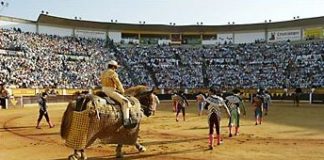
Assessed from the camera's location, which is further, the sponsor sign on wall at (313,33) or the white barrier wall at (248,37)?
the white barrier wall at (248,37)

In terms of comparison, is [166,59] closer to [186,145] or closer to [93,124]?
[186,145]

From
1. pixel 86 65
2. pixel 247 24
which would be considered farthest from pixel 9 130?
pixel 247 24

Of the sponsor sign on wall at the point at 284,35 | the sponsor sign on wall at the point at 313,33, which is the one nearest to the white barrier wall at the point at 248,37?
the sponsor sign on wall at the point at 284,35

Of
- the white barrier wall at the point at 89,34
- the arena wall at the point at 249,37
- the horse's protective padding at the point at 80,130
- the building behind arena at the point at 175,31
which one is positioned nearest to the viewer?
the horse's protective padding at the point at 80,130

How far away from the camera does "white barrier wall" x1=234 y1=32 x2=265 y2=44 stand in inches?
2390

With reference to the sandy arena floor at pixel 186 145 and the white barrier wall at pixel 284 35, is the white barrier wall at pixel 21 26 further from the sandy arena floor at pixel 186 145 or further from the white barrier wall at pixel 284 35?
the sandy arena floor at pixel 186 145

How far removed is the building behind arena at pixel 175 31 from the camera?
5431 centimetres

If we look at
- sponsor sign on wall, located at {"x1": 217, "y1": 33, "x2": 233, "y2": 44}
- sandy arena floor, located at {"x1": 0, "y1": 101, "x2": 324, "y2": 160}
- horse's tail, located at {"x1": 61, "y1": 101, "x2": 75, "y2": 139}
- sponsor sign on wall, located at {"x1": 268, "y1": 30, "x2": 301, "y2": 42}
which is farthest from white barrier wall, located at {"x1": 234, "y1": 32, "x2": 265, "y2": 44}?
horse's tail, located at {"x1": 61, "y1": 101, "x2": 75, "y2": 139}

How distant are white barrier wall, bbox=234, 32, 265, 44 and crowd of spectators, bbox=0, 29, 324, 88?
4.27 feet

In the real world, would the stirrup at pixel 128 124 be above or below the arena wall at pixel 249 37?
below

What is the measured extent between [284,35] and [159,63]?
57.0 ft

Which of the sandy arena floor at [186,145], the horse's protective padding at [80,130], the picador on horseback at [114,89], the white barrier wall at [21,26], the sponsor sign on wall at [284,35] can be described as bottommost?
Result: the sandy arena floor at [186,145]

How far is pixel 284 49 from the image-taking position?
5609 centimetres

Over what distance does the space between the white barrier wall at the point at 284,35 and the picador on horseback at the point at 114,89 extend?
50.9 metres
